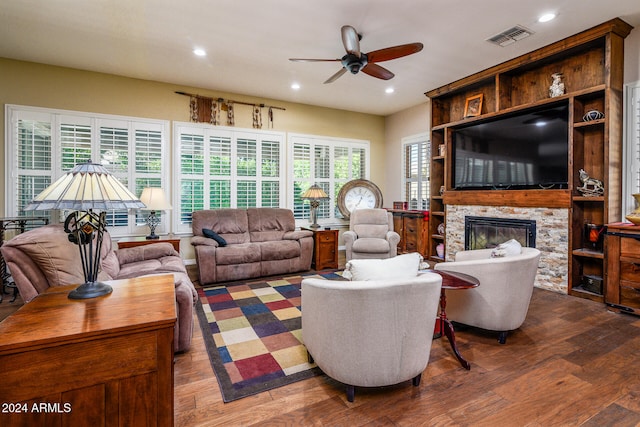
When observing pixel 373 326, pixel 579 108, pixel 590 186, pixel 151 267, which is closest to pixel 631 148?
pixel 590 186

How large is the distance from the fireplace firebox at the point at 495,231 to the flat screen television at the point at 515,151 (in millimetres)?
497

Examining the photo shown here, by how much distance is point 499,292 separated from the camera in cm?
245

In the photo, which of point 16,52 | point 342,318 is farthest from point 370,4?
point 16,52

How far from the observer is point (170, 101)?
16.8 feet

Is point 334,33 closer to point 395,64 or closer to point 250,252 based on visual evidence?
point 395,64

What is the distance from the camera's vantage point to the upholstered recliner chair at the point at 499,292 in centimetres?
242

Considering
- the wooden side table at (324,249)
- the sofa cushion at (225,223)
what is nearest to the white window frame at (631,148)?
the wooden side table at (324,249)

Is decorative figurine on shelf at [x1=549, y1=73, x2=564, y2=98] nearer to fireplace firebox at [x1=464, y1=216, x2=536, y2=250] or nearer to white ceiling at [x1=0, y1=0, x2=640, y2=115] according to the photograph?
white ceiling at [x1=0, y1=0, x2=640, y2=115]

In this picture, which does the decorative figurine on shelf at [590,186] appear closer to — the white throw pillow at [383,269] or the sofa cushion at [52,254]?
the white throw pillow at [383,269]

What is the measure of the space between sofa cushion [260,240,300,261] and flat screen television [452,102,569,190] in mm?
2937

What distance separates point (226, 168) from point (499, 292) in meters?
4.61

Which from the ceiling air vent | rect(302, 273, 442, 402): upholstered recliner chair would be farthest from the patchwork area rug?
the ceiling air vent

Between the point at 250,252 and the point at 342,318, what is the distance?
295cm

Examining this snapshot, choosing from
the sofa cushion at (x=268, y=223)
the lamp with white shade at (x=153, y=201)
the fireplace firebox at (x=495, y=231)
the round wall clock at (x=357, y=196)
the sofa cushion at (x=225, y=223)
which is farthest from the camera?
the round wall clock at (x=357, y=196)
